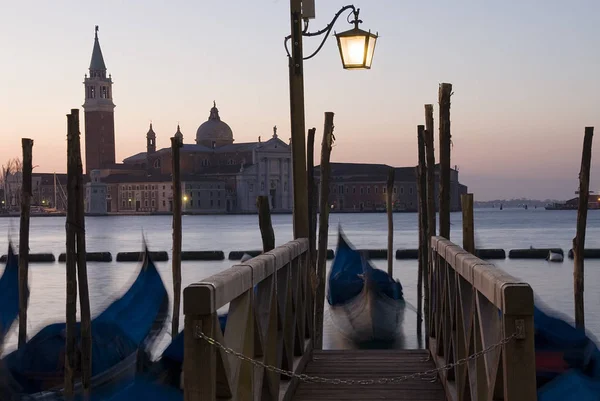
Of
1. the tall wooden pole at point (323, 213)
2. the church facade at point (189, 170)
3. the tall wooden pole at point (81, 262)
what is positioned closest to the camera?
the tall wooden pole at point (81, 262)

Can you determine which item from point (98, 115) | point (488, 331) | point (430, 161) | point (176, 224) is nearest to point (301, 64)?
point (488, 331)

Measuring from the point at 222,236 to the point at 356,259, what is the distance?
4163 centimetres

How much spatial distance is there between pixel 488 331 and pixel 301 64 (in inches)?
120

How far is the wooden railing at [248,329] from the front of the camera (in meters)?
2.31

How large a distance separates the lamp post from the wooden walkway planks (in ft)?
2.41

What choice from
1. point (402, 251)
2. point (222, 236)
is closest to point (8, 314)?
point (402, 251)

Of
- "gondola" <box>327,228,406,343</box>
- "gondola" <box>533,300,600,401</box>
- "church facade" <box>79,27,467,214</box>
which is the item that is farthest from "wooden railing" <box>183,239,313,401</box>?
"church facade" <box>79,27,467,214</box>

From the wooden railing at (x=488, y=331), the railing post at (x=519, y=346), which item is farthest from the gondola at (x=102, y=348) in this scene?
the railing post at (x=519, y=346)

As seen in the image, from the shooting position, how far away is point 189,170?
94.4 metres

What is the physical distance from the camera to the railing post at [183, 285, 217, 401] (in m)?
2.29

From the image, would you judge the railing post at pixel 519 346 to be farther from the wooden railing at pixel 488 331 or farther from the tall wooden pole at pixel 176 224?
the tall wooden pole at pixel 176 224

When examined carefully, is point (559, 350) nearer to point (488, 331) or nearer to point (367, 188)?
point (488, 331)

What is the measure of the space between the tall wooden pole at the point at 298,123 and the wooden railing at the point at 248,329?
498 mm

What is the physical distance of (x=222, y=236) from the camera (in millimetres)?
55094
